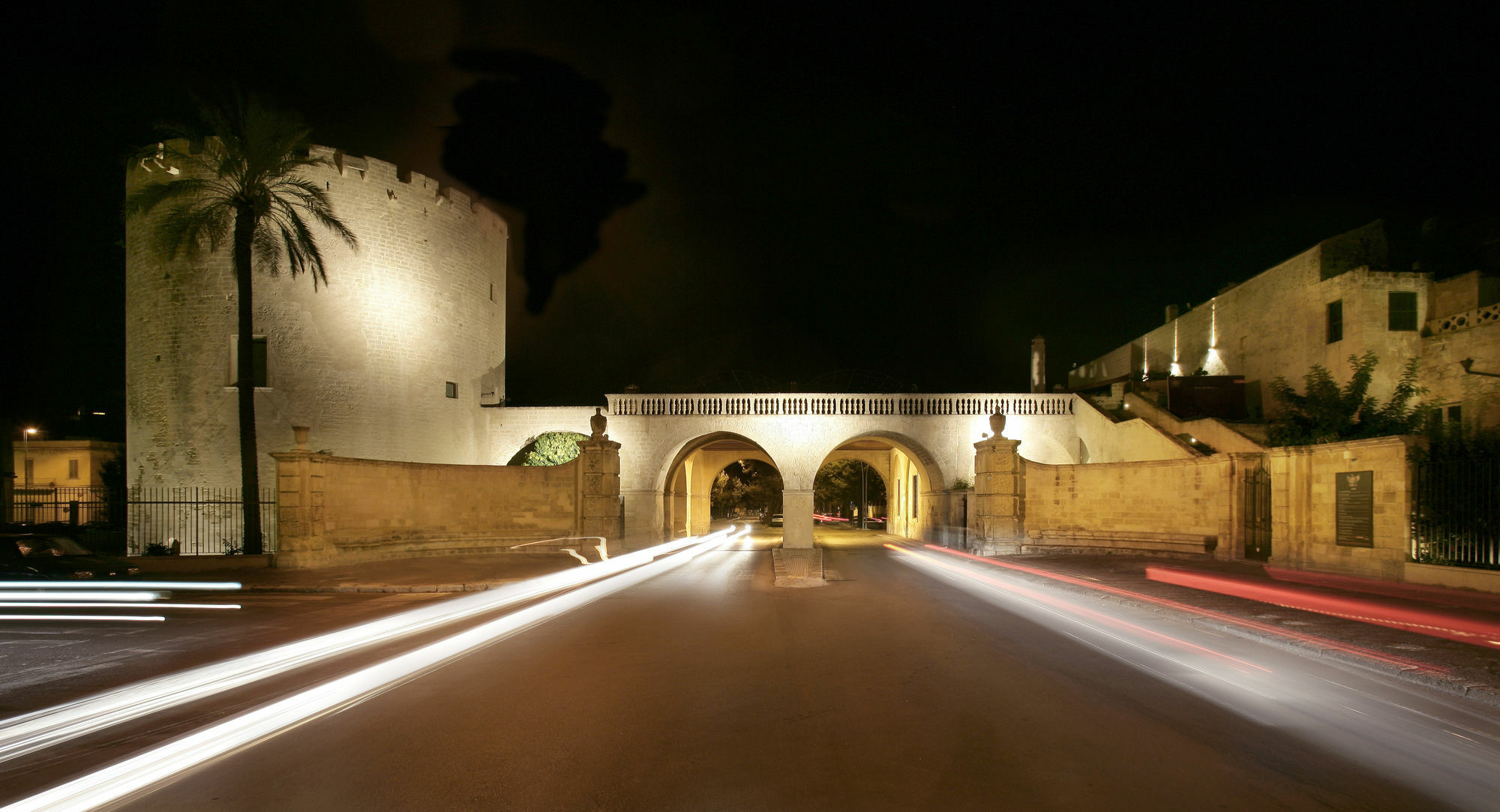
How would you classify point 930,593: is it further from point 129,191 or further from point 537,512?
point 129,191

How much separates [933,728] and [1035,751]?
0.72 metres

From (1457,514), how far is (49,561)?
22.5 metres

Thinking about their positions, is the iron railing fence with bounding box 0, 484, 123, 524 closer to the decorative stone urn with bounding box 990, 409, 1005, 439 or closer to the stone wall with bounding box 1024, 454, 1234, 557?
the decorative stone urn with bounding box 990, 409, 1005, 439

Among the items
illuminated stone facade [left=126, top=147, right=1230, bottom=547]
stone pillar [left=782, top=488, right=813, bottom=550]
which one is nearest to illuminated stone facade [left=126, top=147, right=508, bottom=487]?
illuminated stone facade [left=126, top=147, right=1230, bottom=547]

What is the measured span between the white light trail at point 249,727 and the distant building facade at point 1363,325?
24.9m

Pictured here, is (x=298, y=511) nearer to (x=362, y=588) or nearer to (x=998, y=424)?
(x=362, y=588)

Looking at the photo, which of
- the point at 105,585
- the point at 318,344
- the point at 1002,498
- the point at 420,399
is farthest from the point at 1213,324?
the point at 105,585

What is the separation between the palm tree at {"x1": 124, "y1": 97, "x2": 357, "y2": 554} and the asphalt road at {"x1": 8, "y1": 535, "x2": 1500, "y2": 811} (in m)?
15.4

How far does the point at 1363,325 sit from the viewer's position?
24.1 meters

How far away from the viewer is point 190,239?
21688 millimetres

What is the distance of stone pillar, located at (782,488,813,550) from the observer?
2941 cm

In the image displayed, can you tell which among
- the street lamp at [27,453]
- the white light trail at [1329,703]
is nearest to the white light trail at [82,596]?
the white light trail at [1329,703]

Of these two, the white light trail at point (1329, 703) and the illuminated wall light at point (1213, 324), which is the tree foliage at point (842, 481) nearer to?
the illuminated wall light at point (1213, 324)

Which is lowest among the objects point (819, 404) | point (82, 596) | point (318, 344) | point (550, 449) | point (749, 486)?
point (749, 486)
